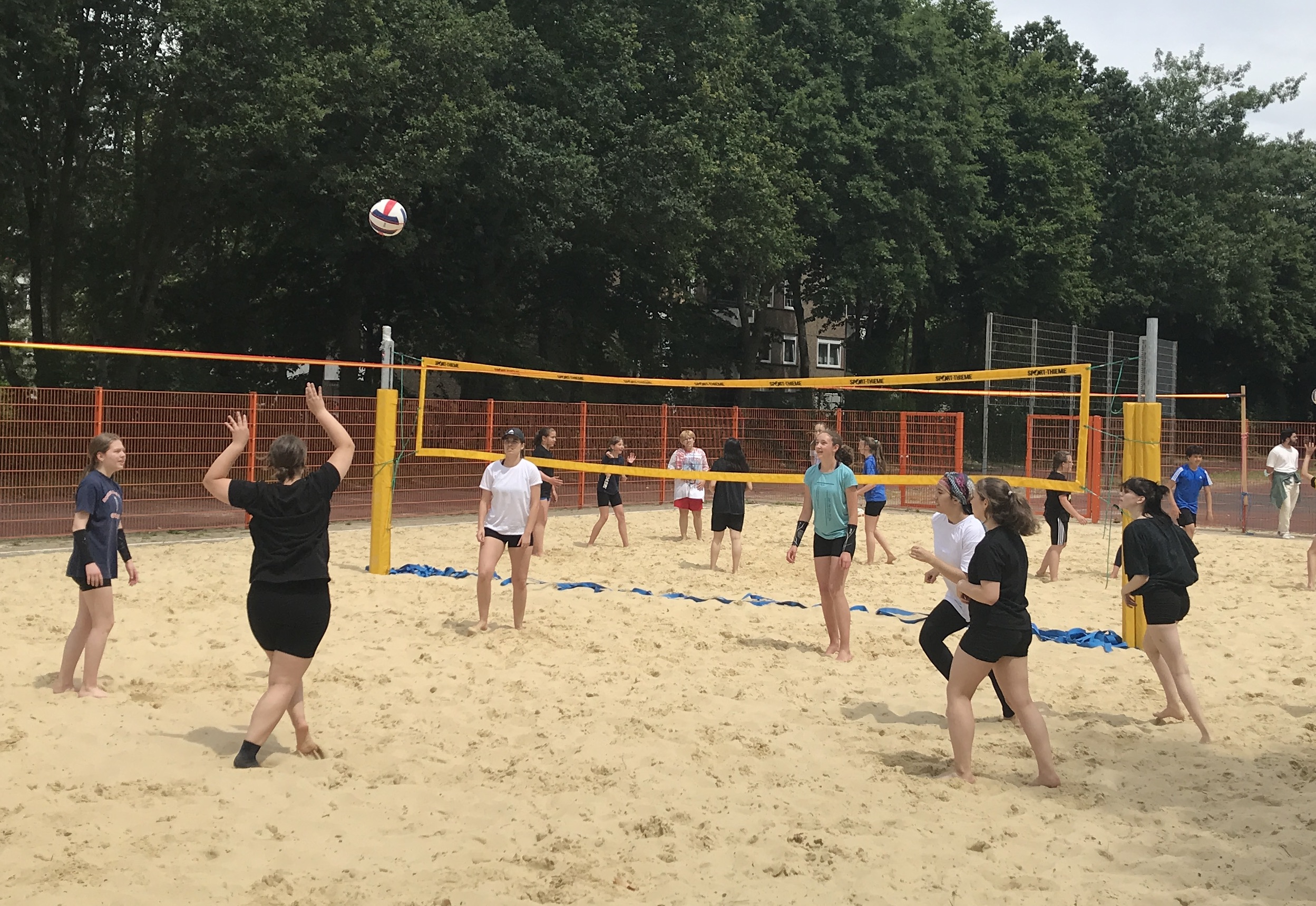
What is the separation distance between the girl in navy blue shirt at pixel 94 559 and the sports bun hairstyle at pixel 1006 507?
4.07m

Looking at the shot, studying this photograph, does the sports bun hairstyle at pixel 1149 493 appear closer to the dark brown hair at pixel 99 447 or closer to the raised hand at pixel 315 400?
the raised hand at pixel 315 400

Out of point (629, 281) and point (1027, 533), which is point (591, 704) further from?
point (629, 281)

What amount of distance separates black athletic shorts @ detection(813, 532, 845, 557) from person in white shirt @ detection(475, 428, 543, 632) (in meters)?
1.84

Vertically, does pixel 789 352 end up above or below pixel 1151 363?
above

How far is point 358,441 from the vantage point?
1478 cm

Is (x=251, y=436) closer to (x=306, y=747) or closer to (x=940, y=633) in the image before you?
(x=306, y=747)

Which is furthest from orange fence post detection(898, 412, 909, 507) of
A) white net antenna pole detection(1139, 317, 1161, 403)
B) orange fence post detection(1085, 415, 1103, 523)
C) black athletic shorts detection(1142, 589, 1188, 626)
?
black athletic shorts detection(1142, 589, 1188, 626)

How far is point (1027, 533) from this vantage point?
462 centimetres

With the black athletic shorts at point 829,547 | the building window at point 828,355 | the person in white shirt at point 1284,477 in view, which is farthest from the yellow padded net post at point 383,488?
the building window at point 828,355

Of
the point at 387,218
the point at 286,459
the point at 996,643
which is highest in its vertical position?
the point at 387,218

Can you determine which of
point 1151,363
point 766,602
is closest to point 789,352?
point 766,602

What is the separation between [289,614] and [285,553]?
0.25 metres

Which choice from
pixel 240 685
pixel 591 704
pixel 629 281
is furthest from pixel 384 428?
pixel 629 281

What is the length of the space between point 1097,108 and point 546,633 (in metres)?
33.4
